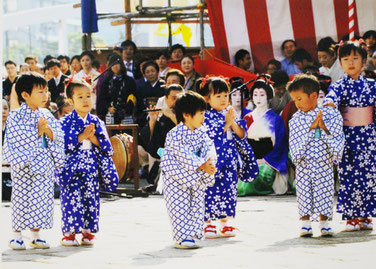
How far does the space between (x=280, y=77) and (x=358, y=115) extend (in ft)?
12.3

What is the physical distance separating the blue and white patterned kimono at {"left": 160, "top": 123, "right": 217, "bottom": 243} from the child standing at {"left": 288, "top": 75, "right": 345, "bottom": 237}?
0.91 meters

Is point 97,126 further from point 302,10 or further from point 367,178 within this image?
point 302,10

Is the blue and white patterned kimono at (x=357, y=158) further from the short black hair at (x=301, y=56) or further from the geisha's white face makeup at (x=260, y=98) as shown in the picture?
the short black hair at (x=301, y=56)

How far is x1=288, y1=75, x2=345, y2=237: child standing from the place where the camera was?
234 inches

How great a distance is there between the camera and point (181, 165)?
543cm


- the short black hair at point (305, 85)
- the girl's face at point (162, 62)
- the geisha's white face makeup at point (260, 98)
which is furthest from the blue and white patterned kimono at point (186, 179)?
the girl's face at point (162, 62)

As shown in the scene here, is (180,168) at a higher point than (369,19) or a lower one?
lower

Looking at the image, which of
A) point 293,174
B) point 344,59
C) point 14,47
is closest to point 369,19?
point 293,174

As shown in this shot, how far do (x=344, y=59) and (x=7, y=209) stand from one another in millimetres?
4357

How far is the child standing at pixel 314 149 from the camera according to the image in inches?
234

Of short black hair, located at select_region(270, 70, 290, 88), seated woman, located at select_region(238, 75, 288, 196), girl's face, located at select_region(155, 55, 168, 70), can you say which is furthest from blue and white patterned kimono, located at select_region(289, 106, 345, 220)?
girl's face, located at select_region(155, 55, 168, 70)

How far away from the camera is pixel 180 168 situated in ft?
17.8

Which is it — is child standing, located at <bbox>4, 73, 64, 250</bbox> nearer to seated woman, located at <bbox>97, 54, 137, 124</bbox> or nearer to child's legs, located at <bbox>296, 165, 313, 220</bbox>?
child's legs, located at <bbox>296, 165, 313, 220</bbox>

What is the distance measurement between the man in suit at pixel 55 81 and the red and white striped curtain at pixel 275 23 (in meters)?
2.59
